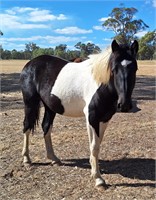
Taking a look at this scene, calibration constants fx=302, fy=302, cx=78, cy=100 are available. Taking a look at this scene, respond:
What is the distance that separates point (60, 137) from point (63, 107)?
165cm

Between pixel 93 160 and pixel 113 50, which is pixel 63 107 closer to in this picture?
pixel 93 160

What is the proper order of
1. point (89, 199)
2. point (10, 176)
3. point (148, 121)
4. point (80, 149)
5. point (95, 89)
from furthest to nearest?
point (148, 121) < point (80, 149) < point (10, 176) < point (95, 89) < point (89, 199)

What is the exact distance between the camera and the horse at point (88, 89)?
11.6 feet

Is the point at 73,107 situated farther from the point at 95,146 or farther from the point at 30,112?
the point at 30,112

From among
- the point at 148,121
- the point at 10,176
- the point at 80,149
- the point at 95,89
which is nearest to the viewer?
the point at 95,89

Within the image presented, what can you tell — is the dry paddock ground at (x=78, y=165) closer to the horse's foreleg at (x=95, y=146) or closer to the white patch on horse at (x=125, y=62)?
the horse's foreleg at (x=95, y=146)

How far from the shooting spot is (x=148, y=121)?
23.6ft

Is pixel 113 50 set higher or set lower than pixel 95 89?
higher

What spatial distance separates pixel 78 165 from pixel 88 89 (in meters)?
1.29

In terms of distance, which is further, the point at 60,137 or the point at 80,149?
the point at 60,137

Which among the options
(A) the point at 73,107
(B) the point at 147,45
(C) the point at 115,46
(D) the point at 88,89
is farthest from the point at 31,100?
(B) the point at 147,45

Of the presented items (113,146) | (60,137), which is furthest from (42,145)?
(113,146)

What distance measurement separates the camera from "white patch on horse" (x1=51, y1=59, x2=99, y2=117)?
4.08m

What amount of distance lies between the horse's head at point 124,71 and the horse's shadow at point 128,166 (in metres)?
1.26
